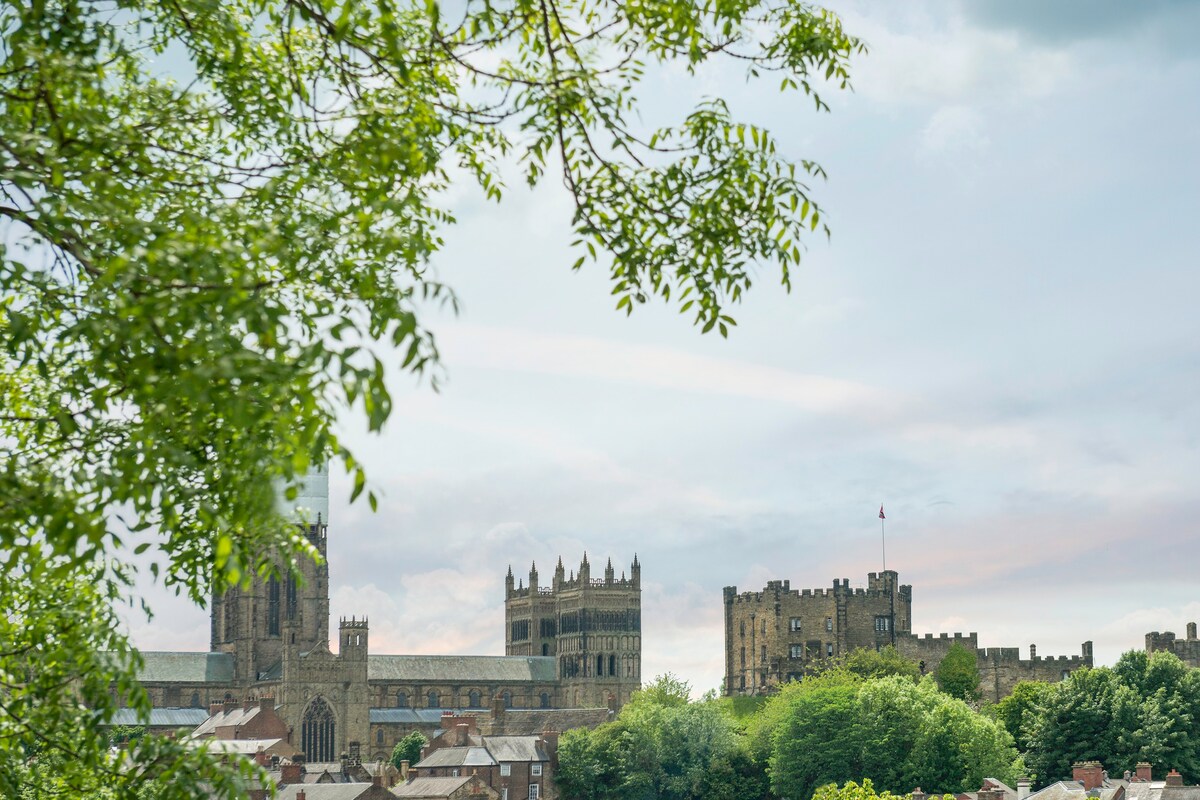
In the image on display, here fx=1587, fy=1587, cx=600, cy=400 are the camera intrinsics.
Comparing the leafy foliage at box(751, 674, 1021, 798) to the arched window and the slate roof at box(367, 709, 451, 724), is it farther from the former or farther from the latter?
the slate roof at box(367, 709, 451, 724)

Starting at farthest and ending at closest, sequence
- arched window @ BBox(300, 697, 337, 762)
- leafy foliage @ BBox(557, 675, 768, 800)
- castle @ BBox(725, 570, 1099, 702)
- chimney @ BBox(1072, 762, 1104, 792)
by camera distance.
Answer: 1. arched window @ BBox(300, 697, 337, 762)
2. castle @ BBox(725, 570, 1099, 702)
3. leafy foliage @ BBox(557, 675, 768, 800)
4. chimney @ BBox(1072, 762, 1104, 792)

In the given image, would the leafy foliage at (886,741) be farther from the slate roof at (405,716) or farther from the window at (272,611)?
the window at (272,611)

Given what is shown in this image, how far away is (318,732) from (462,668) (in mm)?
32220

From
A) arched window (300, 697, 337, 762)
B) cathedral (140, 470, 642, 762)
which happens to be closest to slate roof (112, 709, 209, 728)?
cathedral (140, 470, 642, 762)

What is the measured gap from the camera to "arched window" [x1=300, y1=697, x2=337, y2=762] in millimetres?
151875

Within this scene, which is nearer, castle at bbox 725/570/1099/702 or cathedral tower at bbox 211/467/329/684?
castle at bbox 725/570/1099/702

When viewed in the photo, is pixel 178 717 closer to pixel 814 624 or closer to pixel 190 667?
pixel 190 667

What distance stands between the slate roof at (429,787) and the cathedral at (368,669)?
1482 inches

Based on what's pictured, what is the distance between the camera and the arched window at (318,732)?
5979 inches

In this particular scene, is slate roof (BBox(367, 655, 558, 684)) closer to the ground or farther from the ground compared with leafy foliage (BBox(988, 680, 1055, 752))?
farther from the ground

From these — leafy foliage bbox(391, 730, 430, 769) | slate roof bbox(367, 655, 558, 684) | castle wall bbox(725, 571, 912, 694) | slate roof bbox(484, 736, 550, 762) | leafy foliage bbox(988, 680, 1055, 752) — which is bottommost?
leafy foliage bbox(391, 730, 430, 769)

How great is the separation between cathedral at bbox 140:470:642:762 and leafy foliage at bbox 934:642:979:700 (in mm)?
33291

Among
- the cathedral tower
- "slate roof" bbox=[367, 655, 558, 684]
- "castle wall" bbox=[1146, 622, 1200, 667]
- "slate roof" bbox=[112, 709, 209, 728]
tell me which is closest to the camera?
"castle wall" bbox=[1146, 622, 1200, 667]

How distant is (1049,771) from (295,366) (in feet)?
Result: 302
